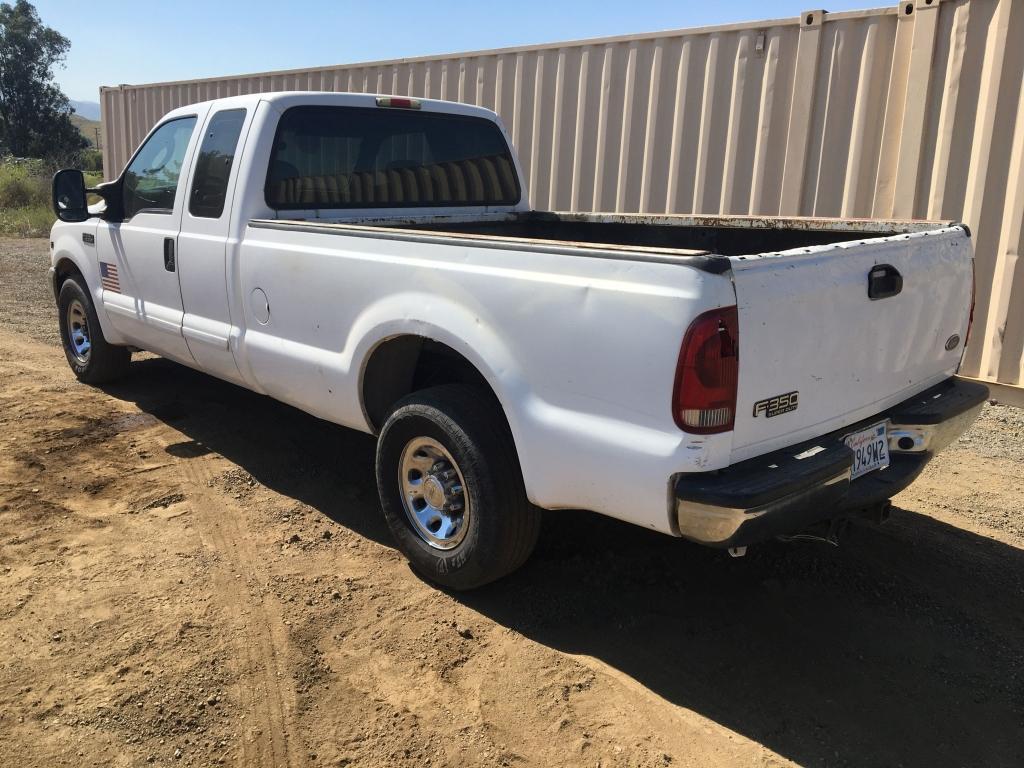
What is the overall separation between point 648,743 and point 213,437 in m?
3.66

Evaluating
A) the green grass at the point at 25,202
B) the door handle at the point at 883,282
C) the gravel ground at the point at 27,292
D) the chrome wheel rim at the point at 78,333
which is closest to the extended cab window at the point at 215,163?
the chrome wheel rim at the point at 78,333

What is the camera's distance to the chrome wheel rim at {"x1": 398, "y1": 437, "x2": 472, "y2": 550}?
341cm

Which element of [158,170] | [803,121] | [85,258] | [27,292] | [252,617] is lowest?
[252,617]

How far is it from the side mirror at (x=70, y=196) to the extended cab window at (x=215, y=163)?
128 centimetres

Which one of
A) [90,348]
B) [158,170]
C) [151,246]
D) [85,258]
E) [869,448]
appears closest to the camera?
[869,448]

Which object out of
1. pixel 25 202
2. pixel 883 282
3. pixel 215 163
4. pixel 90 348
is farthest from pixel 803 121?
pixel 25 202

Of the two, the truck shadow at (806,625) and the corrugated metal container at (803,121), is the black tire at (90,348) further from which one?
the corrugated metal container at (803,121)

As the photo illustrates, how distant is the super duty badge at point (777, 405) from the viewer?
265 centimetres

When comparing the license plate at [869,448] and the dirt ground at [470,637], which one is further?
the license plate at [869,448]

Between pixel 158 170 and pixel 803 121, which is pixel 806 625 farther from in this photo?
pixel 803 121

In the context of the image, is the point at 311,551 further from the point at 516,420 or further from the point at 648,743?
the point at 648,743

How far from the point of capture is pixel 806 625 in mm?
3338

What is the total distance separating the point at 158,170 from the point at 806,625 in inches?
172

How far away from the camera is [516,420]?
3.03 metres
